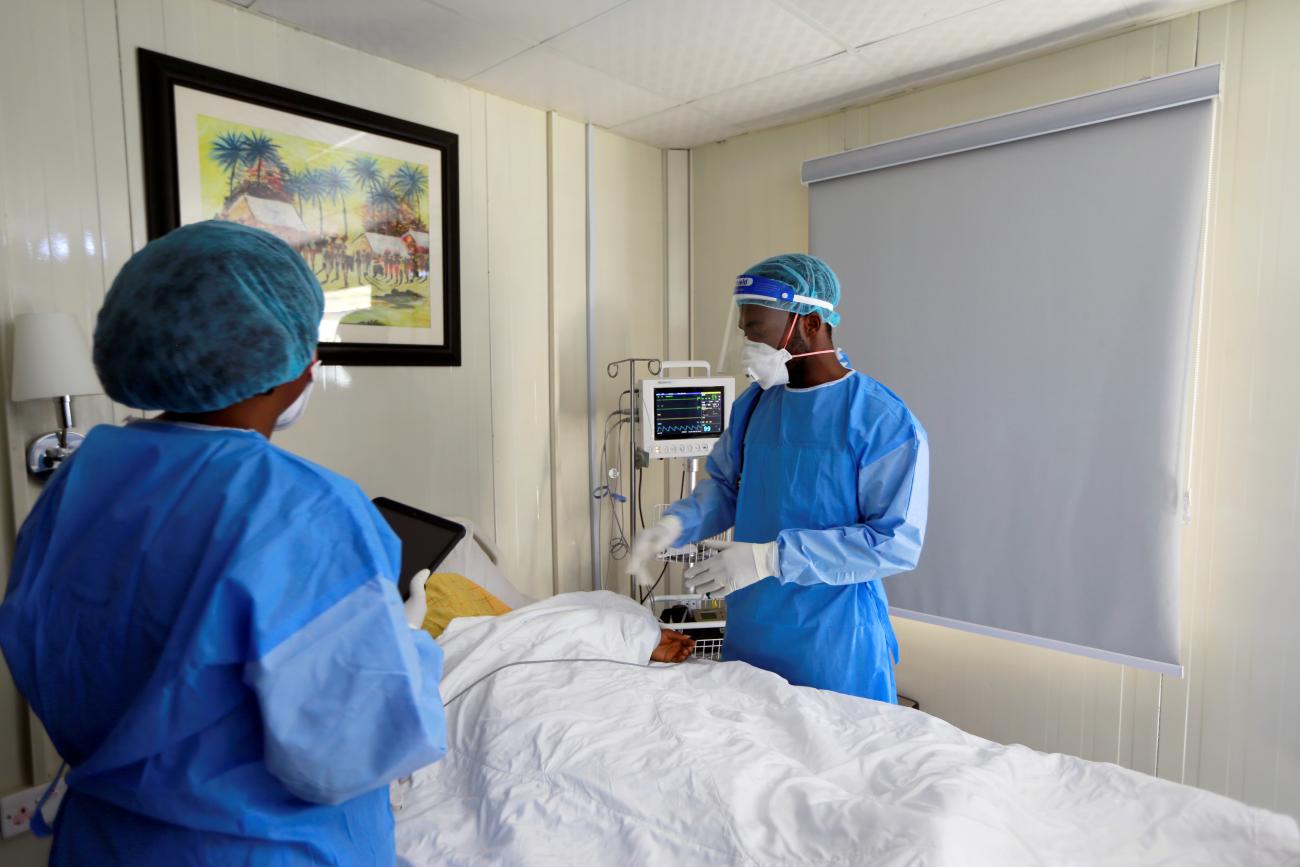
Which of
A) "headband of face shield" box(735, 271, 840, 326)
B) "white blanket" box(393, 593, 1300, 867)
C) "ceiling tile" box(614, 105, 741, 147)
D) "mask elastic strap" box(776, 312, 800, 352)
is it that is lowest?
"white blanket" box(393, 593, 1300, 867)

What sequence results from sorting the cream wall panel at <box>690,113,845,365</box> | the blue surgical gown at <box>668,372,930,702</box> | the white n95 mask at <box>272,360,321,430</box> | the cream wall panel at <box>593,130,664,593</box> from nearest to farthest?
the white n95 mask at <box>272,360,321,430</box>, the blue surgical gown at <box>668,372,930,702</box>, the cream wall panel at <box>690,113,845,365</box>, the cream wall panel at <box>593,130,664,593</box>

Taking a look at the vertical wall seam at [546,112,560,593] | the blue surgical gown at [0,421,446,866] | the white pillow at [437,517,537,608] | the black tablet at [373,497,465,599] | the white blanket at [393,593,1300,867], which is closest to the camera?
the blue surgical gown at [0,421,446,866]

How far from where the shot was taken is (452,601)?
213 centimetres

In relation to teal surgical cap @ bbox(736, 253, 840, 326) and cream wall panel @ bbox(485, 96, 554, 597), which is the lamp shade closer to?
cream wall panel @ bbox(485, 96, 554, 597)

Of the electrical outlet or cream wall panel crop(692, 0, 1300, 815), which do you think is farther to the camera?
cream wall panel crop(692, 0, 1300, 815)

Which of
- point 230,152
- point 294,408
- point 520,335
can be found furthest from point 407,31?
point 294,408

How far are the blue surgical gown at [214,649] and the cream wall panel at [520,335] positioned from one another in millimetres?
1960

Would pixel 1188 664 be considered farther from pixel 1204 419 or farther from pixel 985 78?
pixel 985 78

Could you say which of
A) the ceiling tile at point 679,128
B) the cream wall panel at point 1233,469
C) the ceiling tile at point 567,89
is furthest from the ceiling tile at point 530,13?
the cream wall panel at point 1233,469

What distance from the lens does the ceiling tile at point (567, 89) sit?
2475 mm

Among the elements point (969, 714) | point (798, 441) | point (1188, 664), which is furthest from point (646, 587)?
point (1188, 664)

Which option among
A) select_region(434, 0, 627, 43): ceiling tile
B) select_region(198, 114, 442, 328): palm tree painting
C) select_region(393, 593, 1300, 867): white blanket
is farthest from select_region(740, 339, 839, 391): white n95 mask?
select_region(198, 114, 442, 328): palm tree painting

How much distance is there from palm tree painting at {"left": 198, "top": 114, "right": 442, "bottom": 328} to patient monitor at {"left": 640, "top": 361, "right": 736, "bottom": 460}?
2.81 ft

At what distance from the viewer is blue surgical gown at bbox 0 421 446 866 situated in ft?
2.31
